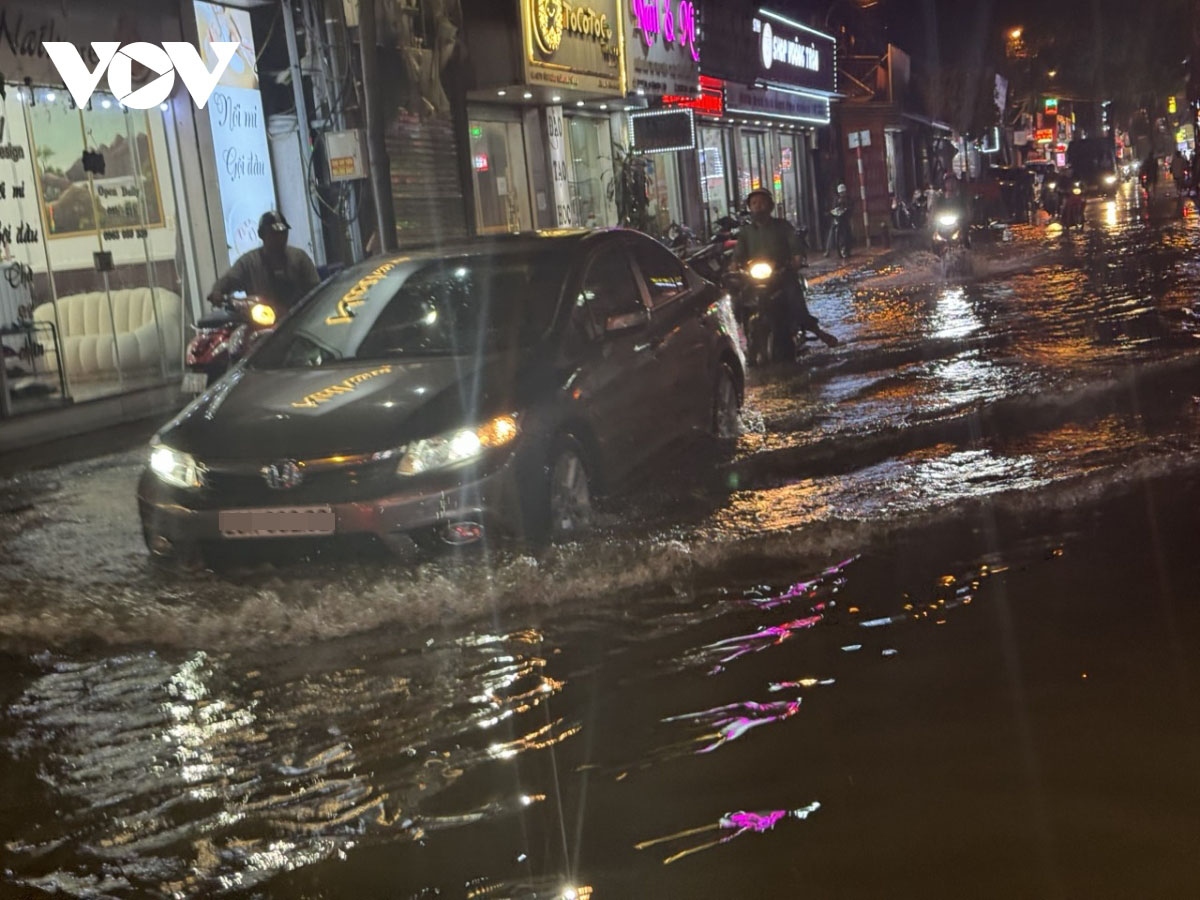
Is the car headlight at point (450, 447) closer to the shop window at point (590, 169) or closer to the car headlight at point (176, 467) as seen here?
the car headlight at point (176, 467)

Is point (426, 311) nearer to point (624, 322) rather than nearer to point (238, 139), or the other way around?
point (624, 322)

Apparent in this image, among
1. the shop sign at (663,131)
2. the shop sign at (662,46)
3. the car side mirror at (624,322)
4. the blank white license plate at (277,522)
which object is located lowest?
the blank white license plate at (277,522)

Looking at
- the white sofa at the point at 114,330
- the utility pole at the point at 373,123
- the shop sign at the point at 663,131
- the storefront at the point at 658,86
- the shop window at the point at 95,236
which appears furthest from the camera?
the shop sign at the point at 663,131

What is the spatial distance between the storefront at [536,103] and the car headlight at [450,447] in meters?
13.4

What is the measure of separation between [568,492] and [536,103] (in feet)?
53.5

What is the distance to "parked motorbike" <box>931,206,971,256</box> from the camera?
26.0 metres

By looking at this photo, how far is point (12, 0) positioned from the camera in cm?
1221

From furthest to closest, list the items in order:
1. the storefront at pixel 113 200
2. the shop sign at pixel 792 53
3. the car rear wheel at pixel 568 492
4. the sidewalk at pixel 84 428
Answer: the shop sign at pixel 792 53, the storefront at pixel 113 200, the sidewalk at pixel 84 428, the car rear wheel at pixel 568 492

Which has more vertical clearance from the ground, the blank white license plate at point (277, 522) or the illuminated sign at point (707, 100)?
the illuminated sign at point (707, 100)

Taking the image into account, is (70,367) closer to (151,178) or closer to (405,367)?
(151,178)

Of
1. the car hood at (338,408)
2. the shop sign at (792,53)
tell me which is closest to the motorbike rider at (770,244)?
the car hood at (338,408)

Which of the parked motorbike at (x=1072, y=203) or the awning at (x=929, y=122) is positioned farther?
the awning at (x=929, y=122)

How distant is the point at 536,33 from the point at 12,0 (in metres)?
7.88

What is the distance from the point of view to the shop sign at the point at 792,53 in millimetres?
29641
